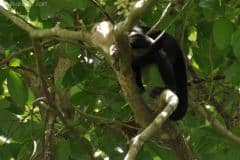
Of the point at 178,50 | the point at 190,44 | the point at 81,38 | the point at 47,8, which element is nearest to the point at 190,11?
the point at 178,50

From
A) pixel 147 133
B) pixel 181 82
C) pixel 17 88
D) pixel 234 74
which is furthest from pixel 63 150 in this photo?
pixel 147 133

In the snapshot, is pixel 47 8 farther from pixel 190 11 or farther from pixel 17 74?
pixel 190 11

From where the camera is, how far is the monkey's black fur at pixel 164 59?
2414mm

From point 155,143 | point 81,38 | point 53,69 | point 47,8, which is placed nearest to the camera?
point 81,38

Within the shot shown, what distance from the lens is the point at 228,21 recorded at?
7.32 feet

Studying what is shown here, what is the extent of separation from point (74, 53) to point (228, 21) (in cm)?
66

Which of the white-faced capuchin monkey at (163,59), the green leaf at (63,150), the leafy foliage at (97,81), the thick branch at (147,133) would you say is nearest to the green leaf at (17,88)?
the leafy foliage at (97,81)

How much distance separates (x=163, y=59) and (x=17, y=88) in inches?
25.5

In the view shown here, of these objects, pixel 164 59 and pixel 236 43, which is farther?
pixel 164 59

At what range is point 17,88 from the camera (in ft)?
7.96

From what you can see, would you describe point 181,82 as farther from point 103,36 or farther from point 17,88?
point 103,36

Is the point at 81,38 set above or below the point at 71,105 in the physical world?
above

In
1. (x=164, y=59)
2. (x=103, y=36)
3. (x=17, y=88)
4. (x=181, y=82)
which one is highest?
(x=103, y=36)

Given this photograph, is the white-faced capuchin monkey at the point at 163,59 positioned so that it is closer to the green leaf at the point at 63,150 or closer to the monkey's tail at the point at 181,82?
the monkey's tail at the point at 181,82
